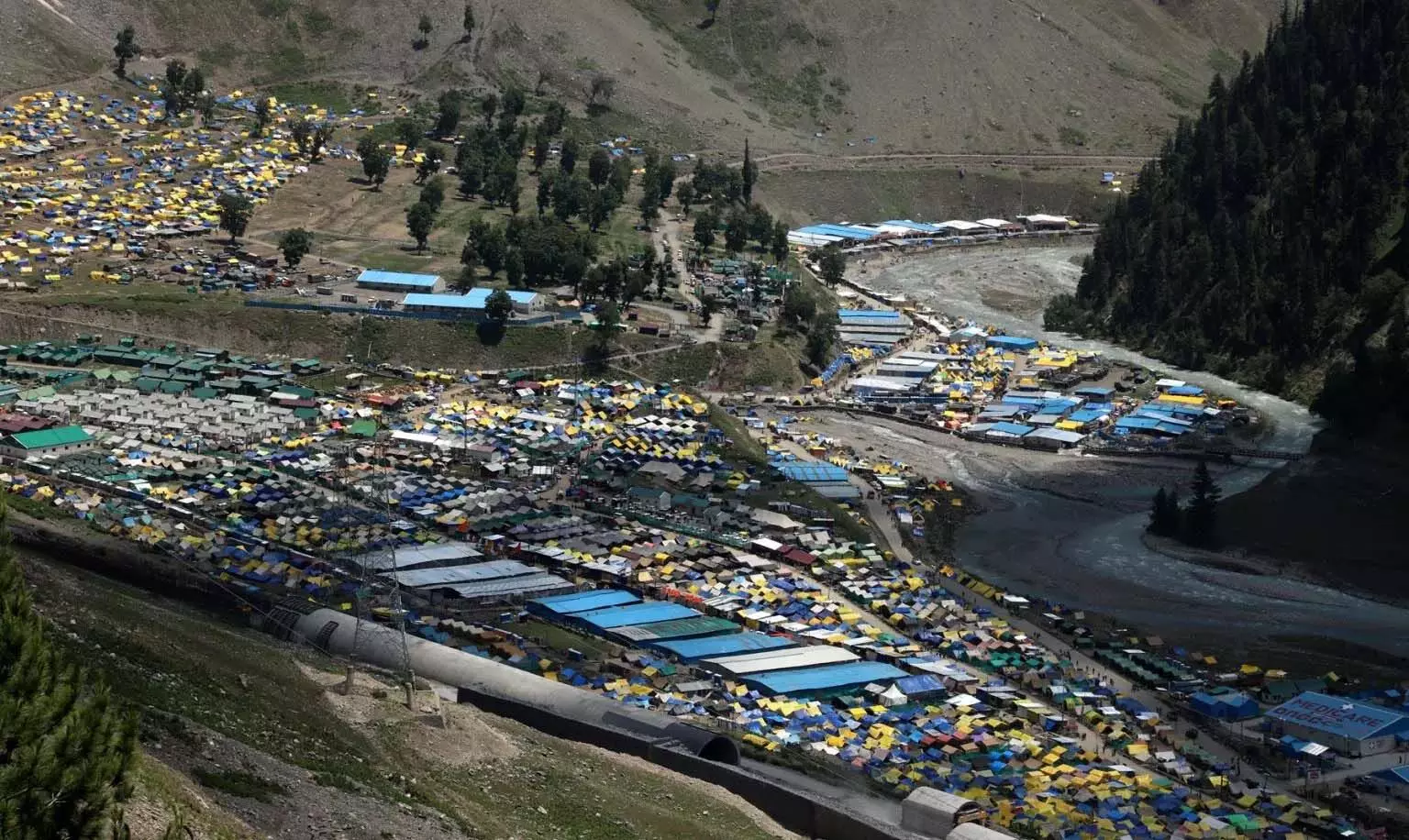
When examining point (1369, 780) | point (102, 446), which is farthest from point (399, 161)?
point (1369, 780)

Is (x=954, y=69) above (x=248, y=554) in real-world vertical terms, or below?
above

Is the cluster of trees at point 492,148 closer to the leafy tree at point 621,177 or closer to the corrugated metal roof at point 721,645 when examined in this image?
the leafy tree at point 621,177

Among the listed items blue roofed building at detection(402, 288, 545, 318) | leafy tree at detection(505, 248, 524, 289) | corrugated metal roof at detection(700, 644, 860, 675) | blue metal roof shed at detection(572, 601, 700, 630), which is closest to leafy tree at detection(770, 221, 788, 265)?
leafy tree at detection(505, 248, 524, 289)

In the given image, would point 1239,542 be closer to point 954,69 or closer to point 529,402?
point 529,402

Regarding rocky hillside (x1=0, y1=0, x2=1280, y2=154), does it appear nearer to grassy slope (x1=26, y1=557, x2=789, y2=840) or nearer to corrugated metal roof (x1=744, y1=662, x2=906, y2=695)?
corrugated metal roof (x1=744, y1=662, x2=906, y2=695)

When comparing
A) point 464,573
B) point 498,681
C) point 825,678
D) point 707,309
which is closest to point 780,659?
point 825,678
